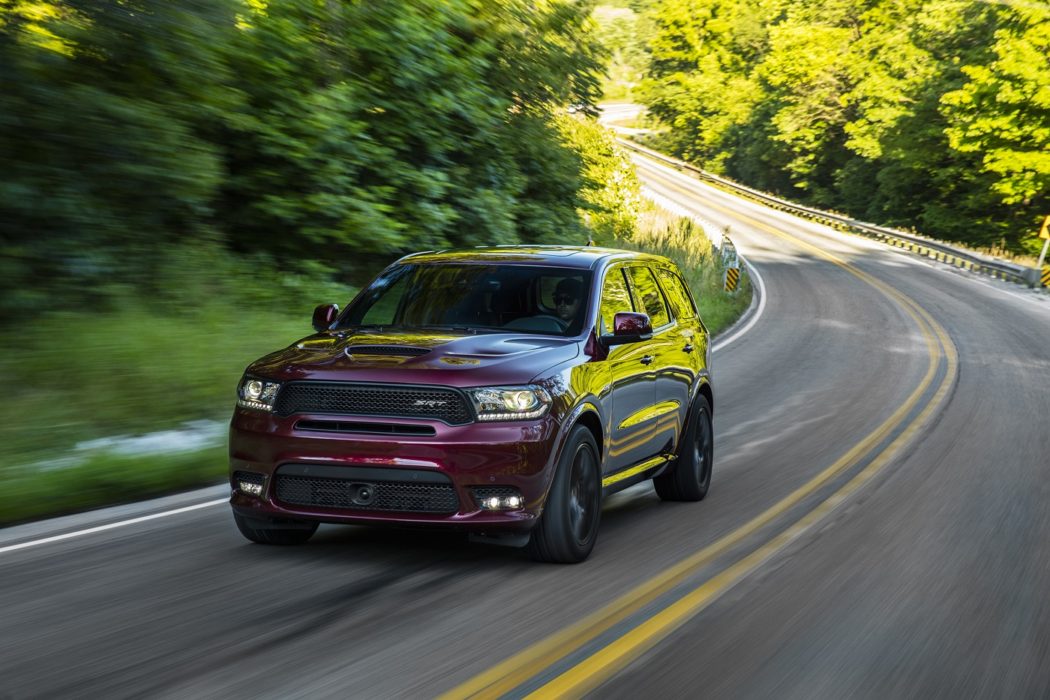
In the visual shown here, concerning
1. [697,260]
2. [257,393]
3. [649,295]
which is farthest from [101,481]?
[697,260]

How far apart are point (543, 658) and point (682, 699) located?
0.70 metres

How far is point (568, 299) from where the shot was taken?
789cm

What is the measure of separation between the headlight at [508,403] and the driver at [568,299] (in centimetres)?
115

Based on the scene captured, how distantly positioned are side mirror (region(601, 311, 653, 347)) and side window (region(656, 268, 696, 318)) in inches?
76.7

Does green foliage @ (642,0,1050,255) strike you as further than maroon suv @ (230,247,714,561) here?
Yes

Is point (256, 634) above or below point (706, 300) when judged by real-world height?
above

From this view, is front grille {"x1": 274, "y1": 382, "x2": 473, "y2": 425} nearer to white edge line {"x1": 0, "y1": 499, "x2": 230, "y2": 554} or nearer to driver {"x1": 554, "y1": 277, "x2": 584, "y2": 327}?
driver {"x1": 554, "y1": 277, "x2": 584, "y2": 327}

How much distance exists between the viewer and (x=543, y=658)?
5273 mm

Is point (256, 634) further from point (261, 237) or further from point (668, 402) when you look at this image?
point (261, 237)

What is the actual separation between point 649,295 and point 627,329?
1603mm

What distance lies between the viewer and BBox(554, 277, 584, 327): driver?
776 centimetres

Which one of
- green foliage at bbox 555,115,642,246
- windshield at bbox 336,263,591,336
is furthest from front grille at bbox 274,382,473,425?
green foliage at bbox 555,115,642,246

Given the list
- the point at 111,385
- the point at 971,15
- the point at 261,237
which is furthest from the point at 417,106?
the point at 971,15

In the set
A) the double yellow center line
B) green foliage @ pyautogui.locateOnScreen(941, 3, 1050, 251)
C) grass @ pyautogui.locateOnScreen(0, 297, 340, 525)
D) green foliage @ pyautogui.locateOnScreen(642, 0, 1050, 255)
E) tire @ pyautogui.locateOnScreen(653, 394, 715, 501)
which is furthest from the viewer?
green foliage @ pyautogui.locateOnScreen(642, 0, 1050, 255)
